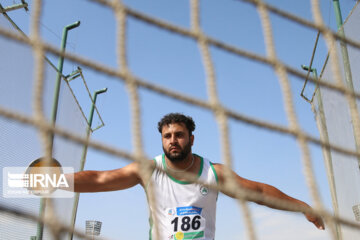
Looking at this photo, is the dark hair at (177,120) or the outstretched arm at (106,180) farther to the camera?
the dark hair at (177,120)

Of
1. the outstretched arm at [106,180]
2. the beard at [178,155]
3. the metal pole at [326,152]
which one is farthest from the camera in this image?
the metal pole at [326,152]

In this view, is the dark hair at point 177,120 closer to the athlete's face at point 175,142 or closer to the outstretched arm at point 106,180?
the athlete's face at point 175,142

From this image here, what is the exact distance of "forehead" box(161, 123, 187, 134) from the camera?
2.44 meters

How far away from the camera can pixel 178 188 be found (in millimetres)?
2365

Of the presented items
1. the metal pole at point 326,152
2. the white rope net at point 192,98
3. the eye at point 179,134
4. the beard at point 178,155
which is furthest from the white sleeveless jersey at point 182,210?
the metal pole at point 326,152

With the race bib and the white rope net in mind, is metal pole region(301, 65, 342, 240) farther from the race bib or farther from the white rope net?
the white rope net

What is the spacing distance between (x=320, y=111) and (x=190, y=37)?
4.21m

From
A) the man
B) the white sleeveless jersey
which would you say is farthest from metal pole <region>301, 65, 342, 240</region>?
the white sleeveless jersey

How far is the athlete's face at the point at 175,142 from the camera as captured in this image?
7.81ft

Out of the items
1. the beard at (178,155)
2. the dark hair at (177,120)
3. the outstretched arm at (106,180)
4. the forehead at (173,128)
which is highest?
the dark hair at (177,120)

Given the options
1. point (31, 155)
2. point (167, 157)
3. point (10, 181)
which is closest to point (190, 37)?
point (167, 157)

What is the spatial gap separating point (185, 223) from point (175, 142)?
52 centimetres

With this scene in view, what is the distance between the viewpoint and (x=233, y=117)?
1.07 m

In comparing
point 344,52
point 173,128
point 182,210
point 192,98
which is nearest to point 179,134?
point 173,128
